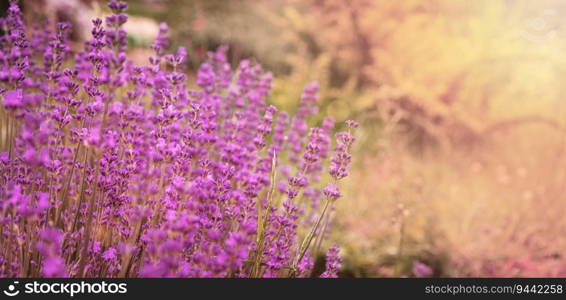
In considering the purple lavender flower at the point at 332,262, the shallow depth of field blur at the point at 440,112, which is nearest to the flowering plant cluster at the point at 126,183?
the purple lavender flower at the point at 332,262

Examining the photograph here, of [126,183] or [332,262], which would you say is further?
[332,262]

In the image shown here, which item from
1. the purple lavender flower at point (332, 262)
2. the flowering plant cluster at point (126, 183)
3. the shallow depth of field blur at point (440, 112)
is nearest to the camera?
the flowering plant cluster at point (126, 183)

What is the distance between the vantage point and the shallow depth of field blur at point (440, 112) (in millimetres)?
3803

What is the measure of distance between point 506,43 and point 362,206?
9.73 ft

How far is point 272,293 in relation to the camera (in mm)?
1542

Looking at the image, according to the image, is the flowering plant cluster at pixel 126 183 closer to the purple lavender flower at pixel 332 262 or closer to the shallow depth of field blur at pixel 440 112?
the purple lavender flower at pixel 332 262

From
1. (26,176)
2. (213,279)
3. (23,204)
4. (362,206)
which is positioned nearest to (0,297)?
(23,204)

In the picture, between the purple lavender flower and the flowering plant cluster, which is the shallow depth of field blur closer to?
the purple lavender flower

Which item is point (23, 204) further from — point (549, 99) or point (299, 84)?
point (549, 99)

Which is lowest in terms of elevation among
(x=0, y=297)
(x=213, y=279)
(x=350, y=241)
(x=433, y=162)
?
(x=0, y=297)

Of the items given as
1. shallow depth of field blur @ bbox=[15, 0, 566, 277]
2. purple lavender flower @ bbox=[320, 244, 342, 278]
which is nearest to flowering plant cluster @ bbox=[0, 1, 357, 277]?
purple lavender flower @ bbox=[320, 244, 342, 278]

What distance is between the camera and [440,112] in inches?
232

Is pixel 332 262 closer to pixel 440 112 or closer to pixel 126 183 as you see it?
pixel 126 183

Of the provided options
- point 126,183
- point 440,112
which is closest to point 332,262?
point 126,183
